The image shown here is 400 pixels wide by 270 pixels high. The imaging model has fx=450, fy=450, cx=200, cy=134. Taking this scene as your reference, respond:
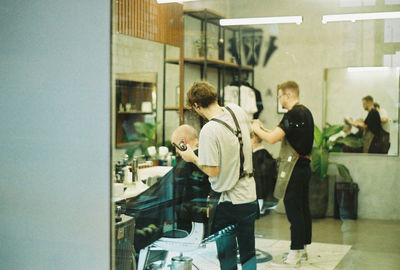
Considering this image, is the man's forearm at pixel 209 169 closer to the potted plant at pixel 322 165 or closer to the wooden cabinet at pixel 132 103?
the wooden cabinet at pixel 132 103

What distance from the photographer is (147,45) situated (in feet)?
8.18

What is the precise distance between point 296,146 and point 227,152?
1.17ft

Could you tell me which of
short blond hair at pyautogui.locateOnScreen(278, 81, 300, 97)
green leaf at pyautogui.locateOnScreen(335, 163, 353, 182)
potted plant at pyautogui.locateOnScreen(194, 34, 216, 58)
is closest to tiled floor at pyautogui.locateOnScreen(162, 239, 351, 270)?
green leaf at pyautogui.locateOnScreen(335, 163, 353, 182)

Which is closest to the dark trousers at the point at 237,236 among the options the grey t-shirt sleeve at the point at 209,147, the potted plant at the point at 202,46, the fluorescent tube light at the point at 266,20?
the grey t-shirt sleeve at the point at 209,147

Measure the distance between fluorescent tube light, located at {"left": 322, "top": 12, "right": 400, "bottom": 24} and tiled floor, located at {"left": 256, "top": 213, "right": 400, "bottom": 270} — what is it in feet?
3.21

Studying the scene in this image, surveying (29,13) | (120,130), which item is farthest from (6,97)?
(120,130)

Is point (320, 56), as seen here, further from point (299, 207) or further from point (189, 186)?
point (189, 186)

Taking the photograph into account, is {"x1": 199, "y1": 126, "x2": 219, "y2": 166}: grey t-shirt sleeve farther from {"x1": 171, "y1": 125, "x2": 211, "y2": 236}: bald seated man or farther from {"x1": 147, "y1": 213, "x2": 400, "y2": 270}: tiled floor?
{"x1": 147, "y1": 213, "x2": 400, "y2": 270}: tiled floor

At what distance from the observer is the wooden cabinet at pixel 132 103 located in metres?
2.23

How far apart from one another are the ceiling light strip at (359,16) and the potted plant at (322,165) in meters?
0.54

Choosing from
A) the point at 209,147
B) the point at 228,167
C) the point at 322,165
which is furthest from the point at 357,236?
the point at 209,147

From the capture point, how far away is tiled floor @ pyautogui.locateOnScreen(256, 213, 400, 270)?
225 centimetres

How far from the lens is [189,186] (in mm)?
2688

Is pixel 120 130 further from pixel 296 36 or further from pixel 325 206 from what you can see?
pixel 325 206
